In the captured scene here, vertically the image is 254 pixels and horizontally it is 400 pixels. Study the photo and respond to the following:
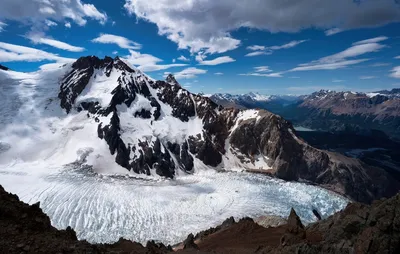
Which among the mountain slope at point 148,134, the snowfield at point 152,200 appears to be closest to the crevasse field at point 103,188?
the snowfield at point 152,200

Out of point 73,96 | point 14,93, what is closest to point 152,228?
point 73,96

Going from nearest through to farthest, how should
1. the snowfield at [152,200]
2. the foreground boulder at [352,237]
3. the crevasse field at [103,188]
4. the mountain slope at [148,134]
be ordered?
the foreground boulder at [352,237]
the snowfield at [152,200]
the crevasse field at [103,188]
the mountain slope at [148,134]

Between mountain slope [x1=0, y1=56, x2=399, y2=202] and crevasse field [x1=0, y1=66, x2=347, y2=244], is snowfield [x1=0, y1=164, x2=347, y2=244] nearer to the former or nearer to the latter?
crevasse field [x1=0, y1=66, x2=347, y2=244]

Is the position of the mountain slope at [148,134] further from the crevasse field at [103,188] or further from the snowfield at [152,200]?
the snowfield at [152,200]

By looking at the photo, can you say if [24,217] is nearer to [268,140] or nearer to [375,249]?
[375,249]

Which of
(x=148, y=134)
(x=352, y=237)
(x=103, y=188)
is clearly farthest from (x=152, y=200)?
(x=352, y=237)

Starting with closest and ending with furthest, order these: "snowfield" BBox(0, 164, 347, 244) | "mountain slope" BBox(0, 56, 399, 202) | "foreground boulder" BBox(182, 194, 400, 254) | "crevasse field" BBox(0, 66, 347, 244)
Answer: "foreground boulder" BBox(182, 194, 400, 254), "snowfield" BBox(0, 164, 347, 244), "crevasse field" BBox(0, 66, 347, 244), "mountain slope" BBox(0, 56, 399, 202)

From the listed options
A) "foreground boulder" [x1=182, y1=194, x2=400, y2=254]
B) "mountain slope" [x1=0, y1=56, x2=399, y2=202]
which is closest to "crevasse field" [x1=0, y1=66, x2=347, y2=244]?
"mountain slope" [x1=0, y1=56, x2=399, y2=202]
